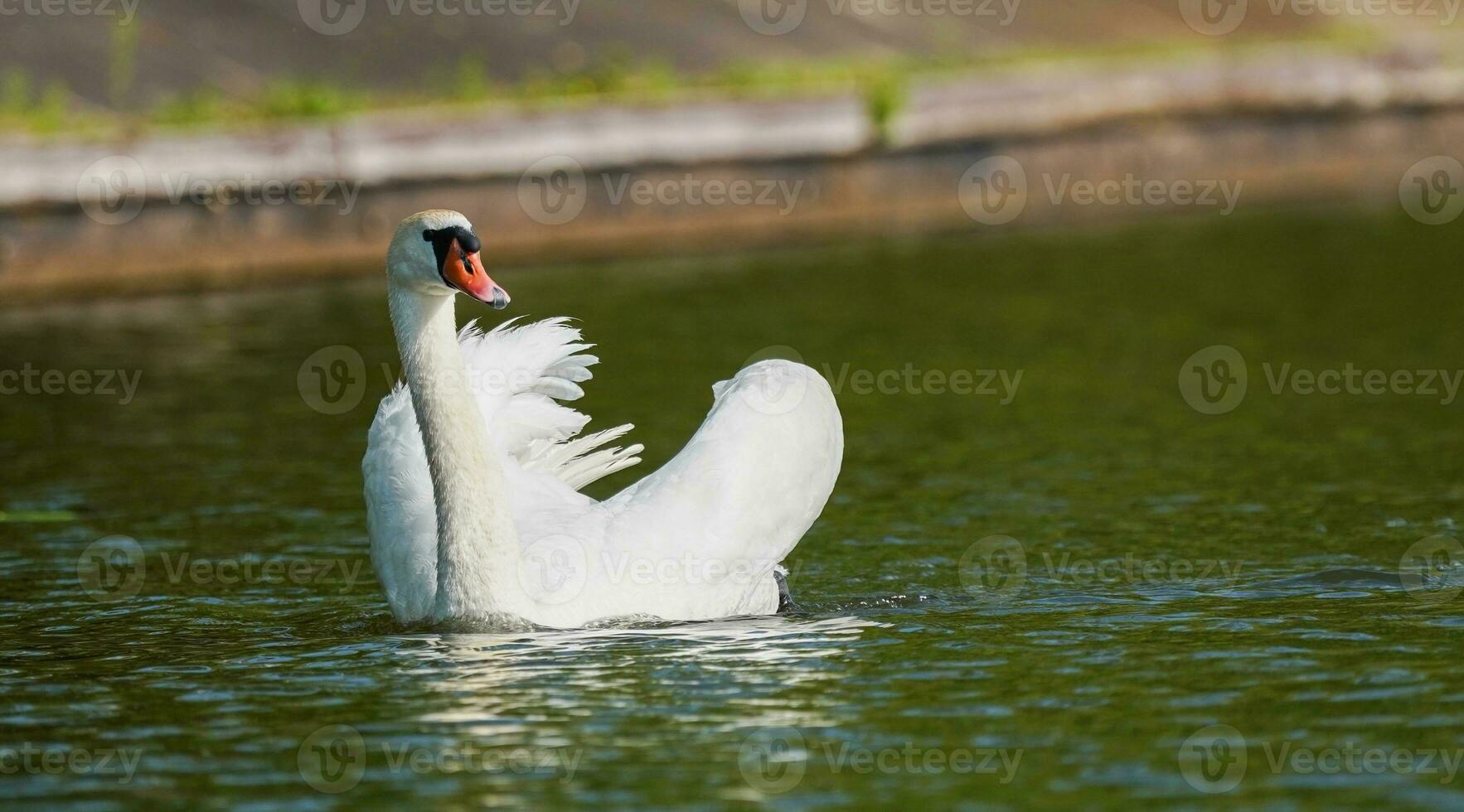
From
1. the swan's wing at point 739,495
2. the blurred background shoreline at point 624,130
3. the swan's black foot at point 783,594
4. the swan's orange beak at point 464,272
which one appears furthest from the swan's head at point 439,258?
the blurred background shoreline at point 624,130

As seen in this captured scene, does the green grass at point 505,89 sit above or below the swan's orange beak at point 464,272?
above

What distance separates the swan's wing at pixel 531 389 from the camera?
34.3 feet

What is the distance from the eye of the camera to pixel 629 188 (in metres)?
24.0

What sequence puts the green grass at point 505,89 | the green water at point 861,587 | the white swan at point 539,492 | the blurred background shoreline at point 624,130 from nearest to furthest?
1. the green water at point 861,587
2. the white swan at point 539,492
3. the blurred background shoreline at point 624,130
4. the green grass at point 505,89

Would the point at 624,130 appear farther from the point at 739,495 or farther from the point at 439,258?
the point at 439,258

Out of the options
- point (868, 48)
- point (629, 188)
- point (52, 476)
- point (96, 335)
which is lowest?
point (52, 476)

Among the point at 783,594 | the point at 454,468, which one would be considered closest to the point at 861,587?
the point at 783,594

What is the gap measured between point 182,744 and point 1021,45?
25935 millimetres

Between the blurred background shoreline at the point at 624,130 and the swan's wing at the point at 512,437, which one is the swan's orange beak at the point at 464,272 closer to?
the swan's wing at the point at 512,437

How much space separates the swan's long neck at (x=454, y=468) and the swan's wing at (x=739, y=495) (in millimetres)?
473

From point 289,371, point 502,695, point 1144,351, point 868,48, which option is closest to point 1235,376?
point 1144,351

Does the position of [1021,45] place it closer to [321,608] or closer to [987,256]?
[987,256]

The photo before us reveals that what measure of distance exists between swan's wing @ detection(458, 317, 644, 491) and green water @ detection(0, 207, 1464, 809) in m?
1.00

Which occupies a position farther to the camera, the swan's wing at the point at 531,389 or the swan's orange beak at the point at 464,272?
the swan's wing at the point at 531,389
